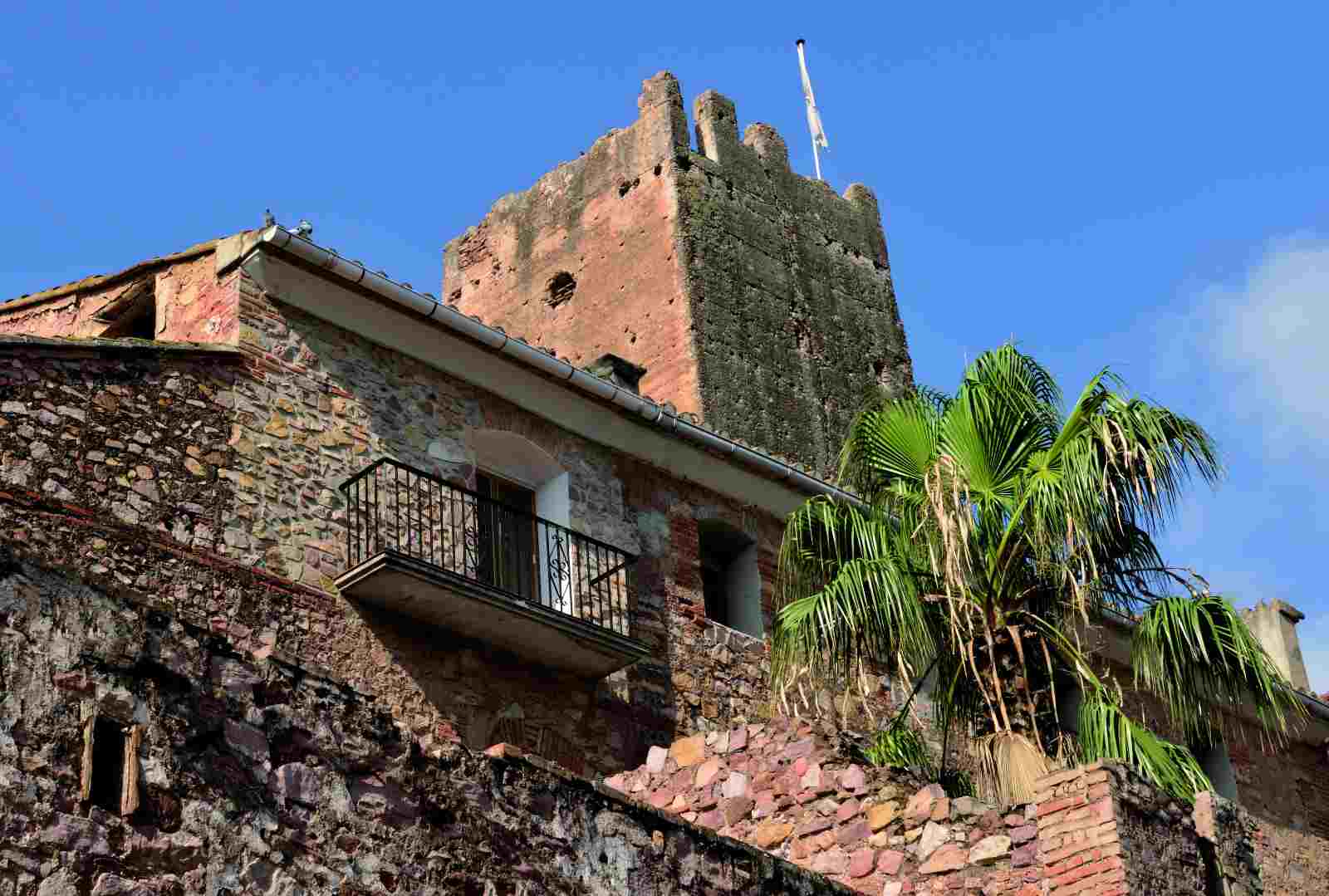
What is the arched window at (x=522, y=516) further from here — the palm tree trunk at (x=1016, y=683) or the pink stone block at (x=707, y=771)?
the palm tree trunk at (x=1016, y=683)

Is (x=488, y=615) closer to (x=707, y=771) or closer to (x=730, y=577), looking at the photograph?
(x=707, y=771)

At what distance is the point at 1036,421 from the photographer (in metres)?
14.4

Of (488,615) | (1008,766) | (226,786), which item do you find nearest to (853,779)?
(1008,766)

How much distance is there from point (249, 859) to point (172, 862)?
38cm

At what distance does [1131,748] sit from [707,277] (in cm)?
1360

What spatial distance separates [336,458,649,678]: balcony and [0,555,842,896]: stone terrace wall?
5.13 meters

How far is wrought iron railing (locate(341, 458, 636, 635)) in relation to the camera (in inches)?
580

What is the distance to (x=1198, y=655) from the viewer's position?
13.7m

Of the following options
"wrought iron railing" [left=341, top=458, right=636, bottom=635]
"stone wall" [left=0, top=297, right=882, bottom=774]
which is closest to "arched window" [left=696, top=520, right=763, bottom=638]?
"stone wall" [left=0, top=297, right=882, bottom=774]

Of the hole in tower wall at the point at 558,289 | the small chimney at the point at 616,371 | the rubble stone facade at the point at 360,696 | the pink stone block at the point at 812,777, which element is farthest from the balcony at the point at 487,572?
the hole in tower wall at the point at 558,289

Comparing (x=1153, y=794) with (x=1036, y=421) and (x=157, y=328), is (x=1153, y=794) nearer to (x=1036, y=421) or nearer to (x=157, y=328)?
(x=1036, y=421)

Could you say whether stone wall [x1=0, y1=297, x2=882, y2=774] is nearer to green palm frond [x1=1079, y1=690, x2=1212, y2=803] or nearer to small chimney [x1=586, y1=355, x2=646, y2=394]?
small chimney [x1=586, y1=355, x2=646, y2=394]

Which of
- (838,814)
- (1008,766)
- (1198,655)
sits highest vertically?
(1198,655)

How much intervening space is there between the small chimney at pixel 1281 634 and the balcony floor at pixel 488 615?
10.8 metres
